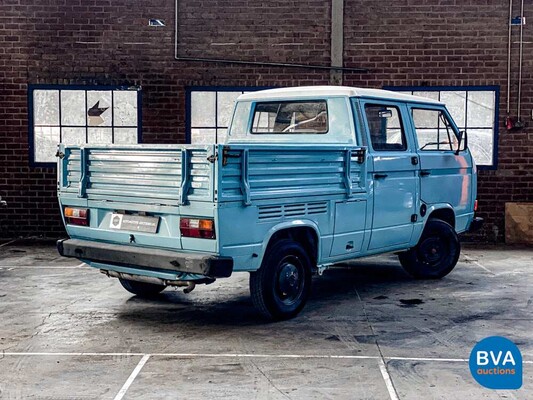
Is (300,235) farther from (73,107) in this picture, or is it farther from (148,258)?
(73,107)

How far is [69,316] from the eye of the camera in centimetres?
718

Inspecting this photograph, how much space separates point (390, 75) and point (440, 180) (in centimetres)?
439

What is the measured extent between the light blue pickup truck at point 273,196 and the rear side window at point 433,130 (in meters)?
0.02

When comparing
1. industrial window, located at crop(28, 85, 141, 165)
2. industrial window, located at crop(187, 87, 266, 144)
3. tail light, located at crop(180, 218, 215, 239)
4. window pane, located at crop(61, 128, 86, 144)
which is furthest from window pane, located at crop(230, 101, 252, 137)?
window pane, located at crop(61, 128, 86, 144)

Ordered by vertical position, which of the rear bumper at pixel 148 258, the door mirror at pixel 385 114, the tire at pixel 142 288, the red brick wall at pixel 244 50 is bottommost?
the tire at pixel 142 288

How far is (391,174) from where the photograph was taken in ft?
26.6

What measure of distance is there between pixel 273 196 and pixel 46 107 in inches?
307

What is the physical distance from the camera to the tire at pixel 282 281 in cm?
668

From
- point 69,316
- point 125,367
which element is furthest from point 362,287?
point 125,367

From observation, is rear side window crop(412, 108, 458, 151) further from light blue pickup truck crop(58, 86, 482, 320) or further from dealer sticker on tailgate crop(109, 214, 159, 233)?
dealer sticker on tailgate crop(109, 214, 159, 233)

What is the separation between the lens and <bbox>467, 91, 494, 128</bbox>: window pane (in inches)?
508

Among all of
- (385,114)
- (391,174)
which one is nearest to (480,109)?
(385,114)

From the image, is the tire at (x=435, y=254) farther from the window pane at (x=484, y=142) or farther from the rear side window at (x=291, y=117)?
the window pane at (x=484, y=142)

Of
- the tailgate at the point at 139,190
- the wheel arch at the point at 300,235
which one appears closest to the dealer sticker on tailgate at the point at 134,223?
the tailgate at the point at 139,190
